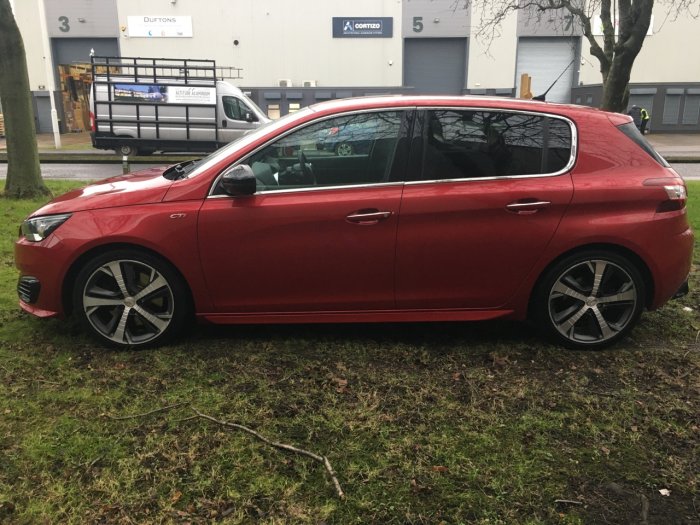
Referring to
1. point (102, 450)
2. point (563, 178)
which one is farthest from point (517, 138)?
point (102, 450)

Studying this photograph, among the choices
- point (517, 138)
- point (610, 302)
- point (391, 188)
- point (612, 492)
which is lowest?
point (612, 492)

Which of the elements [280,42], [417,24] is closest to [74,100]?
[280,42]

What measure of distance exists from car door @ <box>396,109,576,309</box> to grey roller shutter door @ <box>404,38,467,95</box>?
30.6 m

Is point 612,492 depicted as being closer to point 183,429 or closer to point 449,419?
point 449,419

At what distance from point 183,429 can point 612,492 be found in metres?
2.02

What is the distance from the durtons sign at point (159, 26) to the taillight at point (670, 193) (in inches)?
1262

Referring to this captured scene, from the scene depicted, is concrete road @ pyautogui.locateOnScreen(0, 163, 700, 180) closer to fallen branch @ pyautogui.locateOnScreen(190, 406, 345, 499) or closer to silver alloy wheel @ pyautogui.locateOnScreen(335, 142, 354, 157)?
silver alloy wheel @ pyautogui.locateOnScreen(335, 142, 354, 157)

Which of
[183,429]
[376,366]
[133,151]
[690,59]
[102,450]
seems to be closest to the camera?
[102,450]

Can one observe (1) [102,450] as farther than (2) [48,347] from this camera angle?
No

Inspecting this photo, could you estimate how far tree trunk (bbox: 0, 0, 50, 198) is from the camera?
8078 millimetres

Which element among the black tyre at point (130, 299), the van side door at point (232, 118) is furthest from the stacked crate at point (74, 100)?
the black tyre at point (130, 299)

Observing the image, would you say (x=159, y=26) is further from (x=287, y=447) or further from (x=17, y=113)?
(x=287, y=447)

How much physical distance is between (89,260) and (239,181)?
110 centimetres

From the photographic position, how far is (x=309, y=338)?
13.3 ft
